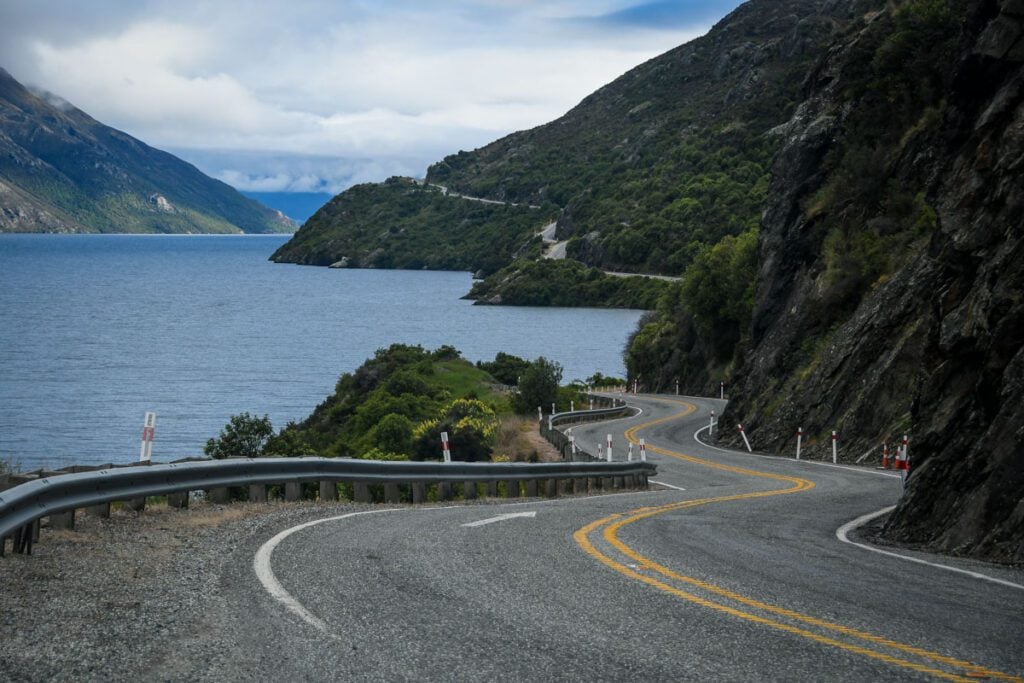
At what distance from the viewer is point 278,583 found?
8.52 metres

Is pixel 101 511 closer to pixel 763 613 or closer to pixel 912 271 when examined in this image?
pixel 763 613

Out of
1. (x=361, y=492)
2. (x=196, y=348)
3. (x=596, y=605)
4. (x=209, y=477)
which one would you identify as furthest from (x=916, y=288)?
(x=196, y=348)

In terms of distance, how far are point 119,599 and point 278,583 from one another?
121 centimetres

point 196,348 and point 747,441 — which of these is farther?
point 196,348

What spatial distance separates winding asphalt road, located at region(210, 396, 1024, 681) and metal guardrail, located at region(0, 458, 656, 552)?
1314 millimetres

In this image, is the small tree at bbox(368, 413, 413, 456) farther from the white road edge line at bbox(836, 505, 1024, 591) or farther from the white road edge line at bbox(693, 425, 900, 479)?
the white road edge line at bbox(836, 505, 1024, 591)

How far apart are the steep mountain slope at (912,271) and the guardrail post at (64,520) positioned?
31.6 ft

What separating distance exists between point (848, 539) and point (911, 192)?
2631 centimetres

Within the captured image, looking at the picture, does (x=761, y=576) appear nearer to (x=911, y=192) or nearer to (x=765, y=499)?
(x=765, y=499)

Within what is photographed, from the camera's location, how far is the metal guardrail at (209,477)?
30.3 ft

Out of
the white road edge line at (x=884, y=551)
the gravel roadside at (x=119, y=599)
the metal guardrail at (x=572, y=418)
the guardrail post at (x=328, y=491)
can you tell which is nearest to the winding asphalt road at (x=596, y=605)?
the white road edge line at (x=884, y=551)

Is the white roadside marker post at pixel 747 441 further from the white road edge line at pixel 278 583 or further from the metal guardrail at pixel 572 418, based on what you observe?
the white road edge line at pixel 278 583

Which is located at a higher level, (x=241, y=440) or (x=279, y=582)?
(x=279, y=582)

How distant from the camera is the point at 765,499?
1994 centimetres
